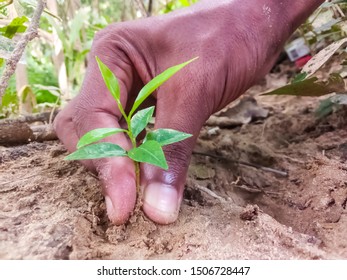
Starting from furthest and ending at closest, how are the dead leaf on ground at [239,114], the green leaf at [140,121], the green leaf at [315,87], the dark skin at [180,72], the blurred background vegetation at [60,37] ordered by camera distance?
the dead leaf on ground at [239,114]
the blurred background vegetation at [60,37]
the green leaf at [315,87]
the dark skin at [180,72]
the green leaf at [140,121]

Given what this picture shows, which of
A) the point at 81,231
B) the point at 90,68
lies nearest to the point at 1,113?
the point at 90,68

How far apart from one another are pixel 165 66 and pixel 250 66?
0.82 feet

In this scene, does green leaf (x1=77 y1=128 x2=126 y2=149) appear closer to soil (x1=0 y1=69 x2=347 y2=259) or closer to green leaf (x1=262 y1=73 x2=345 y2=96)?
soil (x1=0 y1=69 x2=347 y2=259)

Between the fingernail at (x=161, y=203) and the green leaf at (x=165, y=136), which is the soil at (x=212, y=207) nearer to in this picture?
the fingernail at (x=161, y=203)

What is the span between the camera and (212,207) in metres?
0.95

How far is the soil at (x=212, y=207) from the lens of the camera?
0.78m

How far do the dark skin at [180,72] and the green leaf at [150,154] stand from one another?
0.53 feet

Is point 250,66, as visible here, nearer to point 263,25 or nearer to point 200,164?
point 263,25

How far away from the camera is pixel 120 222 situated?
0.85 metres

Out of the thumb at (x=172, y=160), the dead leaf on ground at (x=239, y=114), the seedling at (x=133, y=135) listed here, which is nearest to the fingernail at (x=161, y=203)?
the thumb at (x=172, y=160)

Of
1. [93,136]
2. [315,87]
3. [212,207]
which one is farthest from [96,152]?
[315,87]

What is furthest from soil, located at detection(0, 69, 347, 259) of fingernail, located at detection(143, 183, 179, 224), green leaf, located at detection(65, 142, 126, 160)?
green leaf, located at detection(65, 142, 126, 160)

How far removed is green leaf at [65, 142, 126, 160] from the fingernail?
0.15 metres

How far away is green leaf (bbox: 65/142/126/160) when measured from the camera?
2.42 ft
